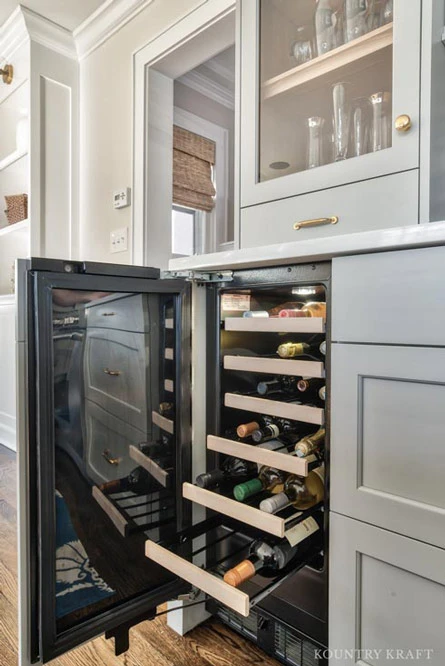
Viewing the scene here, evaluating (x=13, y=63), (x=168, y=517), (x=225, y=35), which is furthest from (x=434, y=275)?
(x=13, y=63)

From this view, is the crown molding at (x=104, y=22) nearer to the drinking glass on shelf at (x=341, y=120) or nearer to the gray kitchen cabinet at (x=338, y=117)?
the gray kitchen cabinet at (x=338, y=117)

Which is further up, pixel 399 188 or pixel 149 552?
pixel 399 188

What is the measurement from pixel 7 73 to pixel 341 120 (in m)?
2.22

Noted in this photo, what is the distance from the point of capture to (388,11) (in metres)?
0.94

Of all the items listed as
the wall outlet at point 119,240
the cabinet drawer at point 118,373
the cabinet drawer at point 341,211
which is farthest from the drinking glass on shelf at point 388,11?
the wall outlet at point 119,240

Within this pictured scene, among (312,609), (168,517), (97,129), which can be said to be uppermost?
(97,129)

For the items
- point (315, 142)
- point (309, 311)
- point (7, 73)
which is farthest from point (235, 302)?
point (7, 73)

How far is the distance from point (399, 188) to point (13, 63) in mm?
2395

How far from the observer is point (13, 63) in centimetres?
226

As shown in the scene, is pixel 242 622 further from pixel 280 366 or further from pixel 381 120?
pixel 381 120

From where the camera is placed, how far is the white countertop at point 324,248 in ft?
2.31

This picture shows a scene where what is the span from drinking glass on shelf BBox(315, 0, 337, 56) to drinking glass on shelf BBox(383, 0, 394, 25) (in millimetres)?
147

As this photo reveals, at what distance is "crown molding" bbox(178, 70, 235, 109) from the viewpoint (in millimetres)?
2350

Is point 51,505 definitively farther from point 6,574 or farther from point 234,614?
point 6,574
